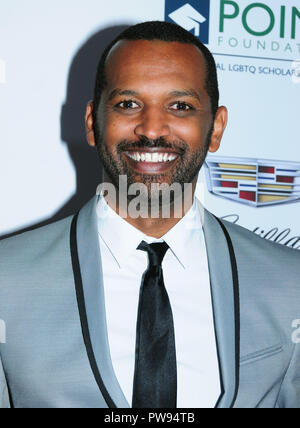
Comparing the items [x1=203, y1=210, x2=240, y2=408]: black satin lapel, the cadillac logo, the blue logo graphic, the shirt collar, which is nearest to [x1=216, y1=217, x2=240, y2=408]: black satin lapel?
[x1=203, y1=210, x2=240, y2=408]: black satin lapel

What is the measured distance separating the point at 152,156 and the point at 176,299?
0.35 metres

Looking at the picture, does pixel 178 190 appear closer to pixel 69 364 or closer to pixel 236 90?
pixel 69 364

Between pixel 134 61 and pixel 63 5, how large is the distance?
506mm

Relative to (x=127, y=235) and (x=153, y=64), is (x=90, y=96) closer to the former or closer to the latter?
(x=153, y=64)

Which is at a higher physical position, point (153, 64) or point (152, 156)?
point (153, 64)

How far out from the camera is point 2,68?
1777 millimetres

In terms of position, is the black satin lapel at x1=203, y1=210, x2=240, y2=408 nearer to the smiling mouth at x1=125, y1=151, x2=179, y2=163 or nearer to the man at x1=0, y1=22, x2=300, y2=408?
the man at x1=0, y1=22, x2=300, y2=408

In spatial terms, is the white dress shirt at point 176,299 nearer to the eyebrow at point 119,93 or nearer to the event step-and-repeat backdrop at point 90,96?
the eyebrow at point 119,93

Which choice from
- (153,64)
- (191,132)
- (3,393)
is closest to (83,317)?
(3,393)

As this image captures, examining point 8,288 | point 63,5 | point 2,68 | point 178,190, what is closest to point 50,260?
point 8,288

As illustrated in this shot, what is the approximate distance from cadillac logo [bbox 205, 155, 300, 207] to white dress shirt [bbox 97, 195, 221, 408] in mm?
499

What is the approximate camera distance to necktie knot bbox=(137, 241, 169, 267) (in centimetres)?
137

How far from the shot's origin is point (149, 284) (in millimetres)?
1346

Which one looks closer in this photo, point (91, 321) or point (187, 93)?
point (91, 321)
